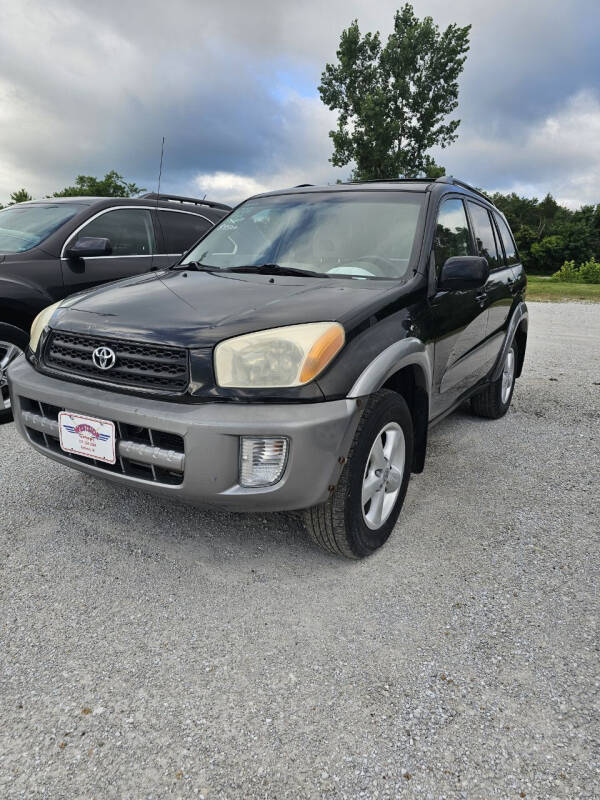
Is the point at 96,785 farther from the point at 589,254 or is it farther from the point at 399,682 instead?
the point at 589,254

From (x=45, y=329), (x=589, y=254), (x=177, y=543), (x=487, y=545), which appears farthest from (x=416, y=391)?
(x=589, y=254)

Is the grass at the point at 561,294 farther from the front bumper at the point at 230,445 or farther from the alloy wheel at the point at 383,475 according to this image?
the front bumper at the point at 230,445

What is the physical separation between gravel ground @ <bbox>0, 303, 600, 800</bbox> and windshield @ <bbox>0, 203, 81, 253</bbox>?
84.6 inches

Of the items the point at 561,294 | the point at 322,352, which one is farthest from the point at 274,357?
the point at 561,294

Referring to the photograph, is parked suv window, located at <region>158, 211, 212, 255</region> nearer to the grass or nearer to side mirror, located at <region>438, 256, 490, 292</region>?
side mirror, located at <region>438, 256, 490, 292</region>

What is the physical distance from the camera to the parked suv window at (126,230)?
190 inches

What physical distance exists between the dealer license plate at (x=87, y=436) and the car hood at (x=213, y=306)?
36 cm

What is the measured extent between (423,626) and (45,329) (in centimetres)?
208

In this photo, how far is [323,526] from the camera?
7.72 ft

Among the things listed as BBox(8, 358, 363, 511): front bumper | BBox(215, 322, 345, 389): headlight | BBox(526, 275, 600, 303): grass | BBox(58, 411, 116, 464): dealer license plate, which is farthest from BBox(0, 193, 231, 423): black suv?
BBox(526, 275, 600, 303): grass

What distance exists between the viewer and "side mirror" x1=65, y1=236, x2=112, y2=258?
432 cm

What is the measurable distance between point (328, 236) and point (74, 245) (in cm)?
234

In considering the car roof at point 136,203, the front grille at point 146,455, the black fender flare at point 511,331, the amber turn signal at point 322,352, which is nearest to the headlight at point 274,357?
the amber turn signal at point 322,352

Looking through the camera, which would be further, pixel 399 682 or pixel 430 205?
pixel 430 205
